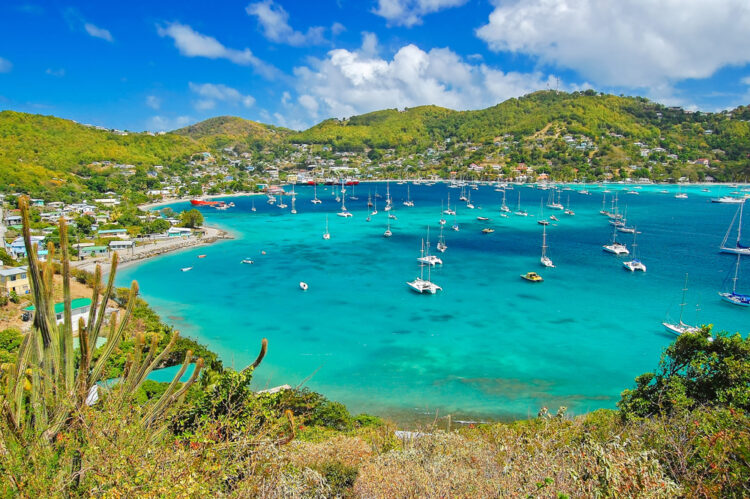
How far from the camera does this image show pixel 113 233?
1989 inches

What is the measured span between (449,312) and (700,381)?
1754 centimetres

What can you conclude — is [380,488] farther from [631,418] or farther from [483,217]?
[483,217]

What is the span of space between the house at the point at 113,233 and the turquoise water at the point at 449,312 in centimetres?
940

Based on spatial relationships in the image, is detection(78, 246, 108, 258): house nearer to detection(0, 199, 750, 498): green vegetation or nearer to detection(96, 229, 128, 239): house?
detection(96, 229, 128, 239): house

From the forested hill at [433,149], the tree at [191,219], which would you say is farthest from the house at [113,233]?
the forested hill at [433,149]

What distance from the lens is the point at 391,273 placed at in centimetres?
3847

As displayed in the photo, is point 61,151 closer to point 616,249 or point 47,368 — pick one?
point 616,249

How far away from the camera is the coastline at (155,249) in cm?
3891

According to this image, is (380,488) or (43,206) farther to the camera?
(43,206)

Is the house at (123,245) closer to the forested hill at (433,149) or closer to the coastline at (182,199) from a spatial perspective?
the coastline at (182,199)

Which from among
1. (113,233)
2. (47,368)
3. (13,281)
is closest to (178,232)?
(113,233)

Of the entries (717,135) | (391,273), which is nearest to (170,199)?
(391,273)

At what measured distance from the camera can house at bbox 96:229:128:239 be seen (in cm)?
4958

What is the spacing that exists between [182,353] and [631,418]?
17950mm
